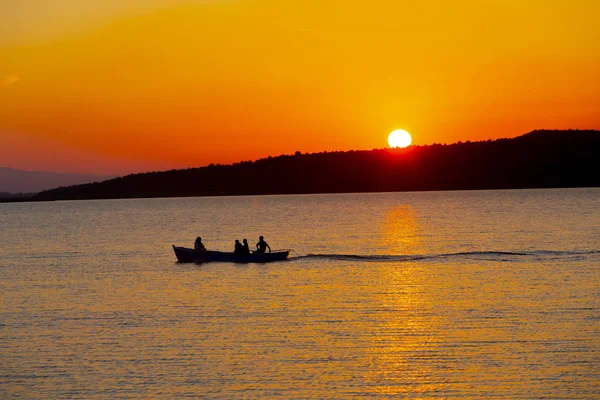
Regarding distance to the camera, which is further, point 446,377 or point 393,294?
point 393,294

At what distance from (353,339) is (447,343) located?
3446mm

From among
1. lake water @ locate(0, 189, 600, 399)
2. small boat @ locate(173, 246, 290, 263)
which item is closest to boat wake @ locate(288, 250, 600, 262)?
lake water @ locate(0, 189, 600, 399)

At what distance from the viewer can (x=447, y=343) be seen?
29.3 metres

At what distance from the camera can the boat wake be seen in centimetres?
6091

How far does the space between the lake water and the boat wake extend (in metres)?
0.23

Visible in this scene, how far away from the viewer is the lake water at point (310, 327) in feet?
81.0

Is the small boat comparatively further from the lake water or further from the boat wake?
the boat wake

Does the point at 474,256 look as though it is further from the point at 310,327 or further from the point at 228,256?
the point at 310,327

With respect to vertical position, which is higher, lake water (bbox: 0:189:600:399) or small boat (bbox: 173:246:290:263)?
small boat (bbox: 173:246:290:263)

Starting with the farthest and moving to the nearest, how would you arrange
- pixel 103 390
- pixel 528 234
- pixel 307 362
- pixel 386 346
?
pixel 528 234, pixel 386 346, pixel 307 362, pixel 103 390

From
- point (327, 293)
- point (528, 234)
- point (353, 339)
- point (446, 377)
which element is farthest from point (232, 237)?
point (446, 377)

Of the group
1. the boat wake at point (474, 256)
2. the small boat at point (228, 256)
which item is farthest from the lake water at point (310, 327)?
the small boat at point (228, 256)

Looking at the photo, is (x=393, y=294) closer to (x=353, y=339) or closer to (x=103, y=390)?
(x=353, y=339)

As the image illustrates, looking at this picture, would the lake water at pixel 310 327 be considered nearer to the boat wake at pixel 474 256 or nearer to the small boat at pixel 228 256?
the boat wake at pixel 474 256
